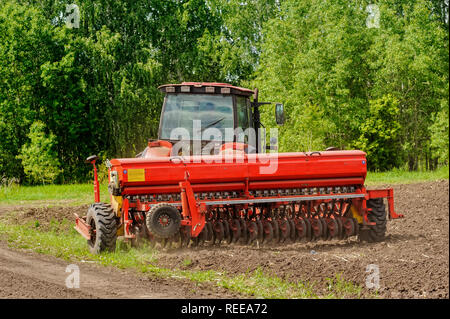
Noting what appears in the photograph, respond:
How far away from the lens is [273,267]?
25.6ft

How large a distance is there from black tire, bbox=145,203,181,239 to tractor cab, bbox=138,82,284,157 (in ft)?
5.45

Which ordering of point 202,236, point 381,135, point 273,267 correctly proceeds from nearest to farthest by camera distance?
point 273,267 < point 202,236 < point 381,135

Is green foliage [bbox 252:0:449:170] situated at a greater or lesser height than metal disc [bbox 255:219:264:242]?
greater

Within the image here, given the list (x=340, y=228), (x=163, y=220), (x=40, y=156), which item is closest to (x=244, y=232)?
(x=163, y=220)

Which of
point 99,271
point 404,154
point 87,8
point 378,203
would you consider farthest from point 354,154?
point 87,8

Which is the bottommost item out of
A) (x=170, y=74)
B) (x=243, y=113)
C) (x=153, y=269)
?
(x=153, y=269)

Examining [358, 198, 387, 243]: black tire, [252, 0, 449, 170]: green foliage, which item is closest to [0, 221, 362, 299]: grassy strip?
[358, 198, 387, 243]: black tire

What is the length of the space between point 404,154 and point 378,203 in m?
24.2

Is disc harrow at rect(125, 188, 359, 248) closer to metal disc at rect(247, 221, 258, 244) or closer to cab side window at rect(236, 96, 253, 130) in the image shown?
metal disc at rect(247, 221, 258, 244)

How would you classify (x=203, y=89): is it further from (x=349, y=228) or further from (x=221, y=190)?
(x=349, y=228)

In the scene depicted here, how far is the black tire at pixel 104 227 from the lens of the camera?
935 cm

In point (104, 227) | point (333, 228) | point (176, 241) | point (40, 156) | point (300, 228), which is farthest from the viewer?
point (40, 156)

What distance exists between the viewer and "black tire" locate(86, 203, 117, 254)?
9352mm

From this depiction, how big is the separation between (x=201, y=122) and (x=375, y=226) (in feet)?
10.7
